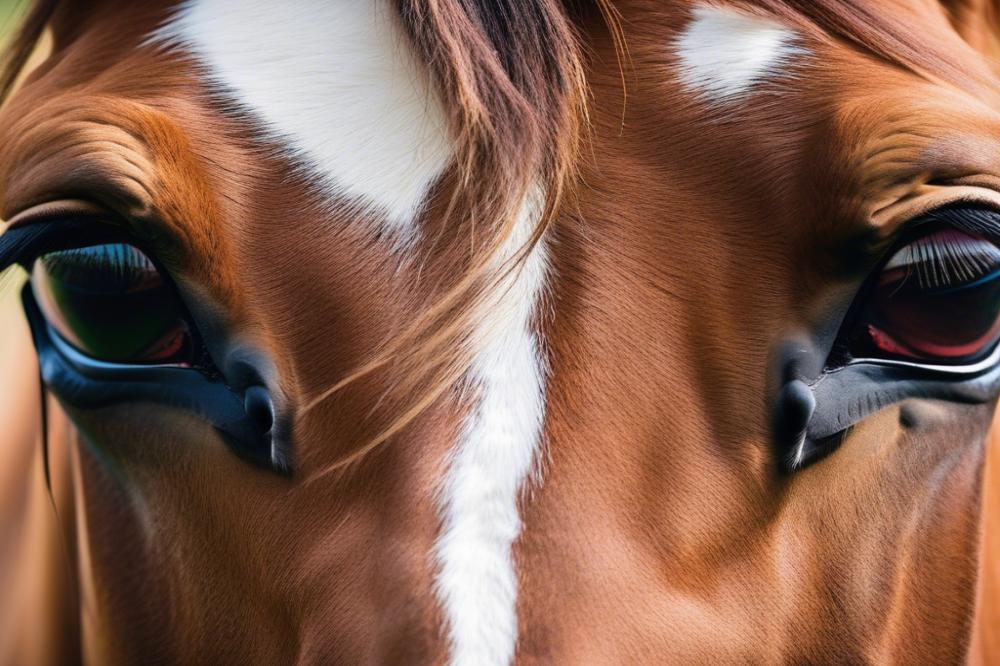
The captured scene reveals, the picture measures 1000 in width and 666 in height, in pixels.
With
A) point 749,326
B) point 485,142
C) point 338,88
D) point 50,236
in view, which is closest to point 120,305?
point 50,236

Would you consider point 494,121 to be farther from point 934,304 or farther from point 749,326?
point 934,304

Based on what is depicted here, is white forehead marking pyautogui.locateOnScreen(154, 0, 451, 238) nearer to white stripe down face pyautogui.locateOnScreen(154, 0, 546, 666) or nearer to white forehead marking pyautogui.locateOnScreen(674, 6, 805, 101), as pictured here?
white stripe down face pyautogui.locateOnScreen(154, 0, 546, 666)

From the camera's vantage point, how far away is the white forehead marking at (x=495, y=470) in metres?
0.96

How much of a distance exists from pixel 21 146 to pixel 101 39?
0.22 meters

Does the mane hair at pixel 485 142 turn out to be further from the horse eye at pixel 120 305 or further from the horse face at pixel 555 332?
the horse eye at pixel 120 305

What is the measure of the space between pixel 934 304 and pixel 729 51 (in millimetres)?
362

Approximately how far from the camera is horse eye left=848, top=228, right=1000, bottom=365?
117 centimetres

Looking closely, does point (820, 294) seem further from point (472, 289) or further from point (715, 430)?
point (472, 289)

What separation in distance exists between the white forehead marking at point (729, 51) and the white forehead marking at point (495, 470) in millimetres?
252

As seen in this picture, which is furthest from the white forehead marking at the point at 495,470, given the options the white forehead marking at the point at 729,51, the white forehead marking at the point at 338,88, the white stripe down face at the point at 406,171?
the white forehead marking at the point at 729,51

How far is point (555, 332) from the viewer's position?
108cm

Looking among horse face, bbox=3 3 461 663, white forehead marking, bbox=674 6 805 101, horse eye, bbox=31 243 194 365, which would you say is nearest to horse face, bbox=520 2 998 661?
white forehead marking, bbox=674 6 805 101

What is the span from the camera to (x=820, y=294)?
1.14 meters

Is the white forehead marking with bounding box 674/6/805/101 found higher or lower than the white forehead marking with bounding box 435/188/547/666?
higher
